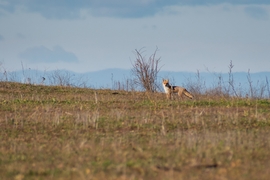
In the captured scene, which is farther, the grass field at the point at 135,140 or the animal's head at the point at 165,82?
the animal's head at the point at 165,82

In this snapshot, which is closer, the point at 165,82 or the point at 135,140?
the point at 135,140

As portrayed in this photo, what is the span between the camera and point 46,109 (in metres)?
15.7

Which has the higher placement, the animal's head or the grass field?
the animal's head

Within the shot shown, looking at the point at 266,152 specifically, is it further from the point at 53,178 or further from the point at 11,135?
the point at 11,135

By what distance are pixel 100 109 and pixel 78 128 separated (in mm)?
3679

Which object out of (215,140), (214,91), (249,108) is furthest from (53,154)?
(214,91)

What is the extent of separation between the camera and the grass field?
293 inches

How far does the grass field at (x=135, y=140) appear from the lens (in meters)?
7.43

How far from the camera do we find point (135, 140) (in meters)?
10.7

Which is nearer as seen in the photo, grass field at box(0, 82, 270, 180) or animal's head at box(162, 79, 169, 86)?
grass field at box(0, 82, 270, 180)

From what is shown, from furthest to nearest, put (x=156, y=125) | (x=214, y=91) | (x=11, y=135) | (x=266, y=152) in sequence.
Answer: (x=214, y=91), (x=156, y=125), (x=11, y=135), (x=266, y=152)

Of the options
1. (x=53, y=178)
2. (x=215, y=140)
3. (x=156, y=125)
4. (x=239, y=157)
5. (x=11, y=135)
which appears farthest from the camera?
(x=156, y=125)

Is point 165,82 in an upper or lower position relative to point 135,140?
upper

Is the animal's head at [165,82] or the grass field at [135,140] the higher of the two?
the animal's head at [165,82]
